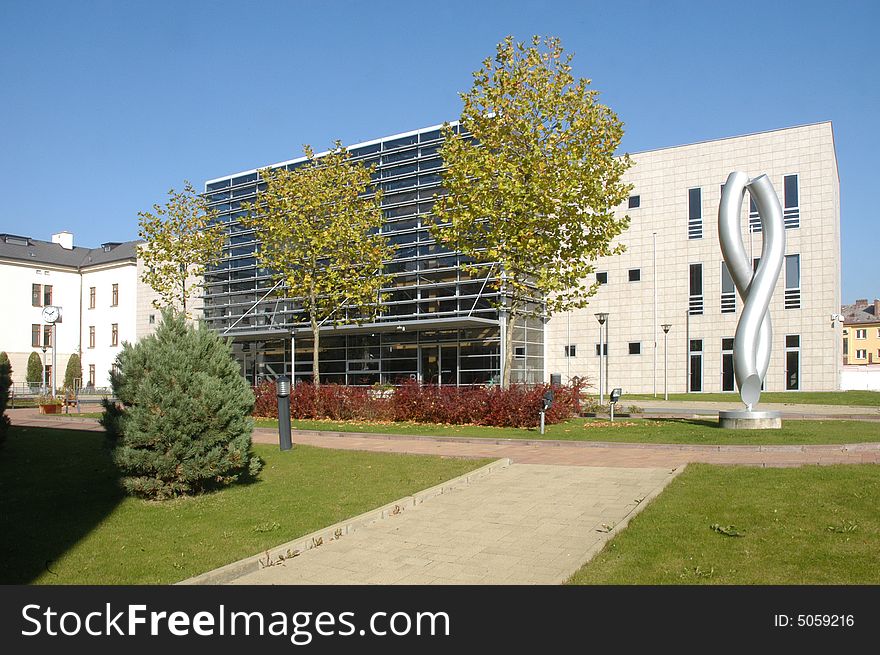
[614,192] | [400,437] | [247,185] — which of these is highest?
[247,185]

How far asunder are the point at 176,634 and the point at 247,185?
1800 inches

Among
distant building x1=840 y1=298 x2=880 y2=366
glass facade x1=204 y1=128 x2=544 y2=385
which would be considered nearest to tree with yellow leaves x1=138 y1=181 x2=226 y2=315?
glass facade x1=204 y1=128 x2=544 y2=385

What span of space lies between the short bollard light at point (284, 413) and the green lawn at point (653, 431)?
3334 millimetres

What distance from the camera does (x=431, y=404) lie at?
68.3 ft

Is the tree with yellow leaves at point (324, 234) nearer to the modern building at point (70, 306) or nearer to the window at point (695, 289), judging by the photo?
the window at point (695, 289)

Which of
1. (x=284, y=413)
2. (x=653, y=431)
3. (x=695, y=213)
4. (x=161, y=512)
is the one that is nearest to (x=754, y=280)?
(x=653, y=431)

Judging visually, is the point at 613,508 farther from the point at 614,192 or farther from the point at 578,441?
→ the point at 614,192

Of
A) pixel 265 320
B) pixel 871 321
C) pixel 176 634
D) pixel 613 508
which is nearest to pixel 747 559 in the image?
pixel 613 508

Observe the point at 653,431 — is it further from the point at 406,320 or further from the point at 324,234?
the point at 406,320

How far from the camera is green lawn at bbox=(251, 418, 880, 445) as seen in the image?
14695 millimetres

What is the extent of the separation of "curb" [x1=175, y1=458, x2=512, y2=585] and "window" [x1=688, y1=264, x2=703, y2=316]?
3359cm

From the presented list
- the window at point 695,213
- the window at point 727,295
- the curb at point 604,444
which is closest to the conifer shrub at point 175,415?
the curb at point 604,444

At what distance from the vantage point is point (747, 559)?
5.98 metres

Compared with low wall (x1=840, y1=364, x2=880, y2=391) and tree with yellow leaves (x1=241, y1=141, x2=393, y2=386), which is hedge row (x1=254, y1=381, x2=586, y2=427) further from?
low wall (x1=840, y1=364, x2=880, y2=391)
